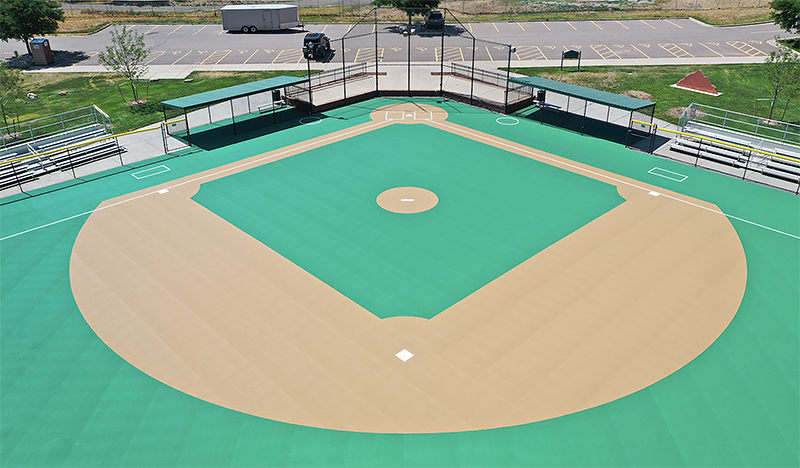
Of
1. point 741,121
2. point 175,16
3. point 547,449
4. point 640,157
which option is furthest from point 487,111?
point 175,16

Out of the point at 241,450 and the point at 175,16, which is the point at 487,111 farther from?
the point at 175,16

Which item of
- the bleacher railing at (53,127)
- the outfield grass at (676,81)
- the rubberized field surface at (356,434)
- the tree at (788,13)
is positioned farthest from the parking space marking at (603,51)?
the bleacher railing at (53,127)

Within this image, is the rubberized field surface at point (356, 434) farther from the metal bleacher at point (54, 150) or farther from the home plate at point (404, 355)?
the metal bleacher at point (54, 150)

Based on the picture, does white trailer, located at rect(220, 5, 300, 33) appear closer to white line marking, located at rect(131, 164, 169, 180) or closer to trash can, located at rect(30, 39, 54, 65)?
trash can, located at rect(30, 39, 54, 65)

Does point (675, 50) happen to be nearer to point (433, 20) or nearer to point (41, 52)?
point (433, 20)

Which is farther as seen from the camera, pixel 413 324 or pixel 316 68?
pixel 316 68

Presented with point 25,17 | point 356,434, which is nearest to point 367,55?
point 25,17
